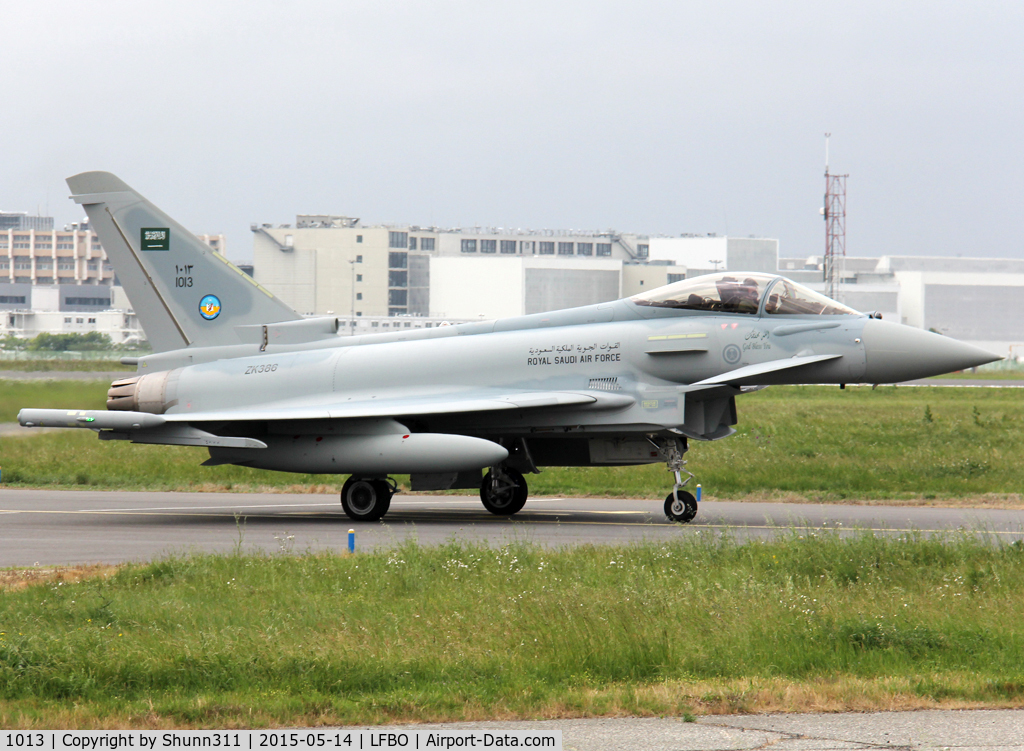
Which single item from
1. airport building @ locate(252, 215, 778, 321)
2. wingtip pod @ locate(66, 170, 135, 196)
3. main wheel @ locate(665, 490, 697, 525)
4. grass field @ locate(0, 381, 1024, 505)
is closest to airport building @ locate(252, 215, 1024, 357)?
airport building @ locate(252, 215, 778, 321)

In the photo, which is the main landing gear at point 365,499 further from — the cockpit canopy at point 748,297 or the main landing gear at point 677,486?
the cockpit canopy at point 748,297

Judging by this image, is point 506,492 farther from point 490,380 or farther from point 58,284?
point 58,284

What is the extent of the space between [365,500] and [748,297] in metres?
6.53

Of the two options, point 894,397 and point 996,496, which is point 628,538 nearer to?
point 996,496

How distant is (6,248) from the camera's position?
522 feet

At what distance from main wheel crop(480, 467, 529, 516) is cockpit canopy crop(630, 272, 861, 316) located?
3.51 m

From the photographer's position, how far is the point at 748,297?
1645 cm

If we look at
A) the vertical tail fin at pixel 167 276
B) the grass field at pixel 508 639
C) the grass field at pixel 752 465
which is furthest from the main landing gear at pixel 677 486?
the vertical tail fin at pixel 167 276

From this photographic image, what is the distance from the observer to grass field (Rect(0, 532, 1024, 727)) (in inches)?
272

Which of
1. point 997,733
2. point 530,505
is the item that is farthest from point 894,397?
point 997,733

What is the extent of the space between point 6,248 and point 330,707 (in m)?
169

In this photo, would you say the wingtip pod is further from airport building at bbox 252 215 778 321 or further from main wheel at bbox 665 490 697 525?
airport building at bbox 252 215 778 321
